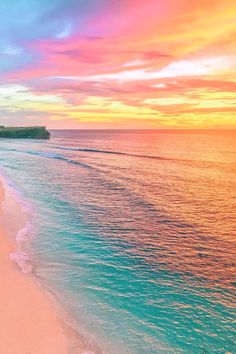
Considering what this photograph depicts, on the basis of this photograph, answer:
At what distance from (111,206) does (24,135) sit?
455ft

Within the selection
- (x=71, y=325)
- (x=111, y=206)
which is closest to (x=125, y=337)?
(x=71, y=325)

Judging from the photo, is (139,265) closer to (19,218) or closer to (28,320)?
(28,320)

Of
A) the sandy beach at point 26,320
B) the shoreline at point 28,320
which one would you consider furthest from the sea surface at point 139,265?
the sandy beach at point 26,320

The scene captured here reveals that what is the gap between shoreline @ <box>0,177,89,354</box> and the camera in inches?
267

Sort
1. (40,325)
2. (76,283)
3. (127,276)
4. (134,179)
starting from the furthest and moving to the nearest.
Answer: (134,179)
(127,276)
(76,283)
(40,325)

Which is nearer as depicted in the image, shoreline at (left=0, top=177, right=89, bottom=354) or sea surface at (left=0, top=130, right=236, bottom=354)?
shoreline at (left=0, top=177, right=89, bottom=354)

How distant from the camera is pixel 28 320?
7.73 metres

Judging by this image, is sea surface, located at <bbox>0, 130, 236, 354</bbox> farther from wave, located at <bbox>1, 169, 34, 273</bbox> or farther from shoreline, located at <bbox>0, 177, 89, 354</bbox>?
shoreline, located at <bbox>0, 177, 89, 354</bbox>

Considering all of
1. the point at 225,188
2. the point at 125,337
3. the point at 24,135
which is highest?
the point at 24,135

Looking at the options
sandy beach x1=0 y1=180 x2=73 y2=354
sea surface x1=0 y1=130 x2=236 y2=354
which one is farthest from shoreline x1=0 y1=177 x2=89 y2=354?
sea surface x1=0 y1=130 x2=236 y2=354

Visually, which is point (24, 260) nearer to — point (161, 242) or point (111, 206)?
point (161, 242)

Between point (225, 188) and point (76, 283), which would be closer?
point (76, 283)

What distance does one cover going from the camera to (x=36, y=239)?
1437 cm

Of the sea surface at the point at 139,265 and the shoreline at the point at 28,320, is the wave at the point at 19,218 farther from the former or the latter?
the shoreline at the point at 28,320
